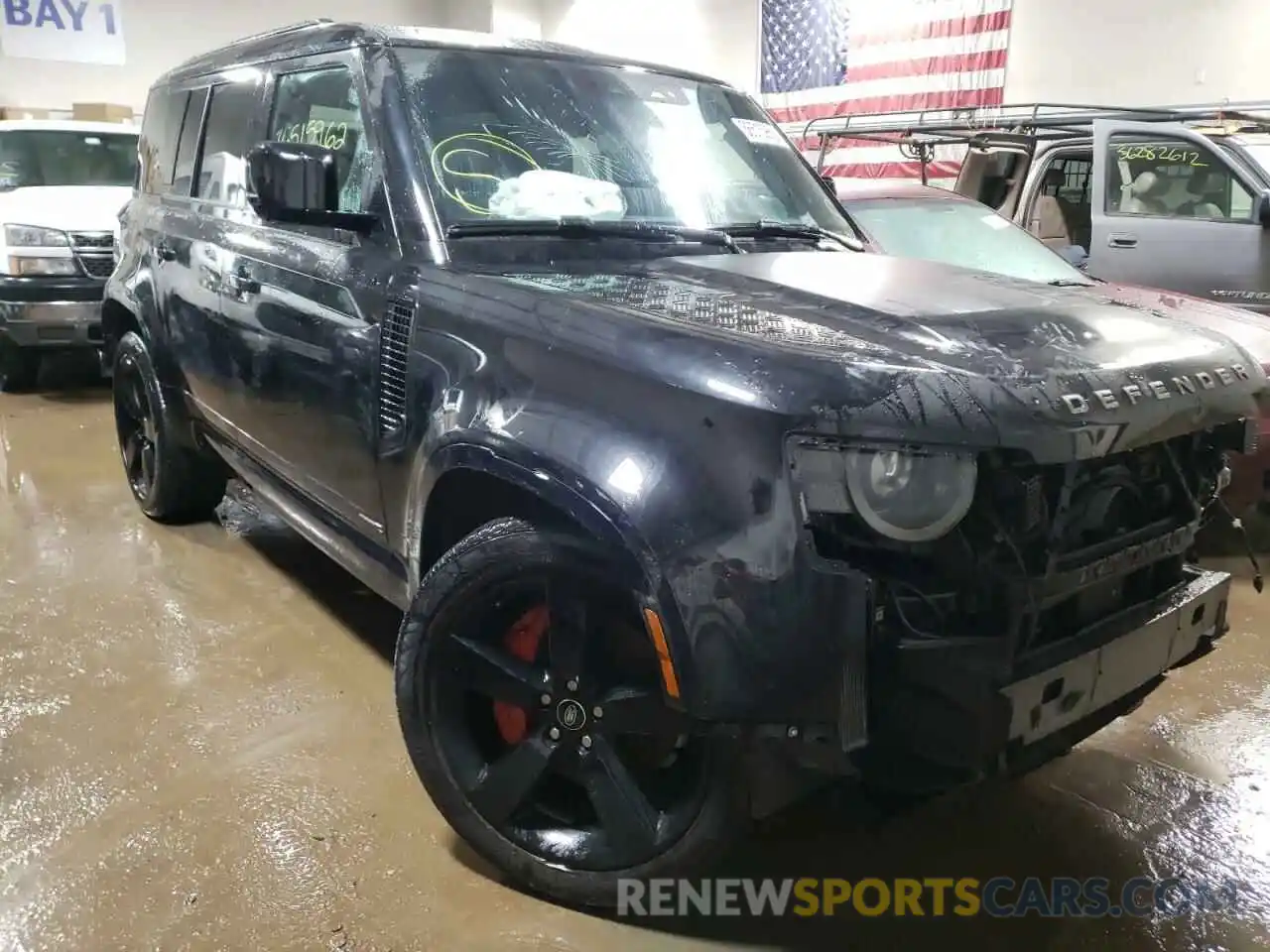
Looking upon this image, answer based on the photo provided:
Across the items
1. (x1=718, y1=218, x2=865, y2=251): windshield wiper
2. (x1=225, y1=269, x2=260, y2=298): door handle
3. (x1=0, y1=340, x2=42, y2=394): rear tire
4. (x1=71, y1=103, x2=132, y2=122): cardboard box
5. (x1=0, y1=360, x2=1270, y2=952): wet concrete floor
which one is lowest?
(x1=0, y1=360, x2=1270, y2=952): wet concrete floor

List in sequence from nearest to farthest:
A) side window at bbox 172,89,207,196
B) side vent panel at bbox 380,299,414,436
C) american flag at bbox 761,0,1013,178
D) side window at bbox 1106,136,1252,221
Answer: side vent panel at bbox 380,299,414,436
side window at bbox 172,89,207,196
side window at bbox 1106,136,1252,221
american flag at bbox 761,0,1013,178

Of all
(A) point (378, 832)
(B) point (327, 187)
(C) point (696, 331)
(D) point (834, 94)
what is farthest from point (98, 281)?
(D) point (834, 94)

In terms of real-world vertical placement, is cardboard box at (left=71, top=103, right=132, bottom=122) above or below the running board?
above

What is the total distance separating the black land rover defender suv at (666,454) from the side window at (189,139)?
841 mm

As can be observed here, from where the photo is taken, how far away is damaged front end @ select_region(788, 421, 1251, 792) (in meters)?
1.65

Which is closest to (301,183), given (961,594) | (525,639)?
(525,639)

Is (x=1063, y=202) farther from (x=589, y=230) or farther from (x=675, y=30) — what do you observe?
(x=675, y=30)

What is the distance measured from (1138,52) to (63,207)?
857 cm

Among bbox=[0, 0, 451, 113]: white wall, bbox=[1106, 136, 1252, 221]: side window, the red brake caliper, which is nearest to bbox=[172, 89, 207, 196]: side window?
the red brake caliper

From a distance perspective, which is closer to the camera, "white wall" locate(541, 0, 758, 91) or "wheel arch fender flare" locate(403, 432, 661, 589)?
"wheel arch fender flare" locate(403, 432, 661, 589)

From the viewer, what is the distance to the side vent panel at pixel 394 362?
2336 mm

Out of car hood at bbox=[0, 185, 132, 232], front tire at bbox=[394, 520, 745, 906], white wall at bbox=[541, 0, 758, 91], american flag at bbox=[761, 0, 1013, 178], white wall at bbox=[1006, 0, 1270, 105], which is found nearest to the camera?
front tire at bbox=[394, 520, 745, 906]

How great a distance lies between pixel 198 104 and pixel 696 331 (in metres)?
2.85

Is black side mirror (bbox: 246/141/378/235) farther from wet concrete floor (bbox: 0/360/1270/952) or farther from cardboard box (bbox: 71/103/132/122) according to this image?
cardboard box (bbox: 71/103/132/122)
